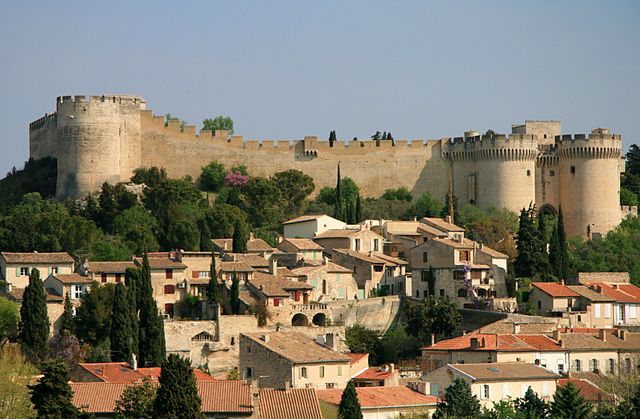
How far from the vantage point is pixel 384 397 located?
180 ft

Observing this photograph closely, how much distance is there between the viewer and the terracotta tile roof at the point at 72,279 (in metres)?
68.2

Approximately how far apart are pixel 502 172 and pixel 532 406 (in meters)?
38.9

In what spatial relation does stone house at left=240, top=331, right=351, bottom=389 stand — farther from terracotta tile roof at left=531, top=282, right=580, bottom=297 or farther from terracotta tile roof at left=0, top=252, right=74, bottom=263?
terracotta tile roof at left=531, top=282, right=580, bottom=297

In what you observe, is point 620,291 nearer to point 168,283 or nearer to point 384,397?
point 168,283

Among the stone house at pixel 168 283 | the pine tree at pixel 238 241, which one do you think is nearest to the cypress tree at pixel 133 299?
the stone house at pixel 168 283

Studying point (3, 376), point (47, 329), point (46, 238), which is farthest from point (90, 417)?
point (46, 238)

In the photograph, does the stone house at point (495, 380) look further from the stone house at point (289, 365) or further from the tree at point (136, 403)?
the tree at point (136, 403)

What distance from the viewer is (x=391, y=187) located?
9275cm

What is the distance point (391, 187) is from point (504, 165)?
6.09 metres

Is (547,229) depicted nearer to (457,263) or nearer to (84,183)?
(457,263)

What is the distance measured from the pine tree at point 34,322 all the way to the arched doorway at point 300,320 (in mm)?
10478

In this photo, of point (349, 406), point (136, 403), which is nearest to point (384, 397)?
point (349, 406)

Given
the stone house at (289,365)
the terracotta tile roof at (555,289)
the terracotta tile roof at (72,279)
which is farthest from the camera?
the terracotta tile roof at (555,289)

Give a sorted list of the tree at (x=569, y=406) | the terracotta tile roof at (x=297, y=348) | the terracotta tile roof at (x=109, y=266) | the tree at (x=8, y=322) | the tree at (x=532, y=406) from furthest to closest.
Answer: the terracotta tile roof at (x=109, y=266), the tree at (x=8, y=322), the terracotta tile roof at (x=297, y=348), the tree at (x=532, y=406), the tree at (x=569, y=406)
